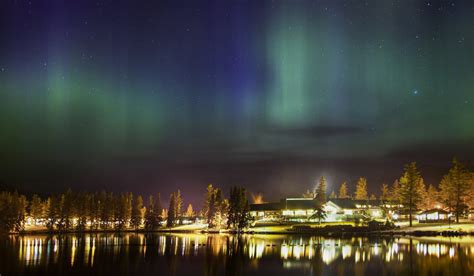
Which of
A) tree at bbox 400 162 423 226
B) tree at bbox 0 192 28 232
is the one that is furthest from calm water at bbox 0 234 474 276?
tree at bbox 0 192 28 232

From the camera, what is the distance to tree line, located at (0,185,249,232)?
127m

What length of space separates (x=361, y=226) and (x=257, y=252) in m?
50.1

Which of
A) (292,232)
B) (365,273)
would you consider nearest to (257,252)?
(365,273)

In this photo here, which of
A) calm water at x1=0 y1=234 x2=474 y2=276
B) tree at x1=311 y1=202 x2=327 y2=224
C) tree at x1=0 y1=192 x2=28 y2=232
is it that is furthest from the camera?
tree at x1=0 y1=192 x2=28 y2=232

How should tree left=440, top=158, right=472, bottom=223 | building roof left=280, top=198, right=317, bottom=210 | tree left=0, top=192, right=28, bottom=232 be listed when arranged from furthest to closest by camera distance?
building roof left=280, top=198, right=317, bottom=210 → tree left=0, top=192, right=28, bottom=232 → tree left=440, top=158, right=472, bottom=223

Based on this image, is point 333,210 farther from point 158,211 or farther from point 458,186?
point 158,211

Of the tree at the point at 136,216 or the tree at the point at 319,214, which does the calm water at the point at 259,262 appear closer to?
the tree at the point at 319,214

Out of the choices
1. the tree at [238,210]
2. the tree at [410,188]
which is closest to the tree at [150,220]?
the tree at [238,210]

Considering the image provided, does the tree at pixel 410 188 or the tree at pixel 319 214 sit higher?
the tree at pixel 410 188

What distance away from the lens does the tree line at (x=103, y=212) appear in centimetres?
12706

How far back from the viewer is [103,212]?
149 meters

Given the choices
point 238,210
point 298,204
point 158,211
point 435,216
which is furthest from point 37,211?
point 435,216

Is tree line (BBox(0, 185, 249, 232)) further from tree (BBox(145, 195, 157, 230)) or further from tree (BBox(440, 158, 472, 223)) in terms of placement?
tree (BBox(440, 158, 472, 223))

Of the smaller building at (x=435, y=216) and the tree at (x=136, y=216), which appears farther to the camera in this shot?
the tree at (x=136, y=216)
